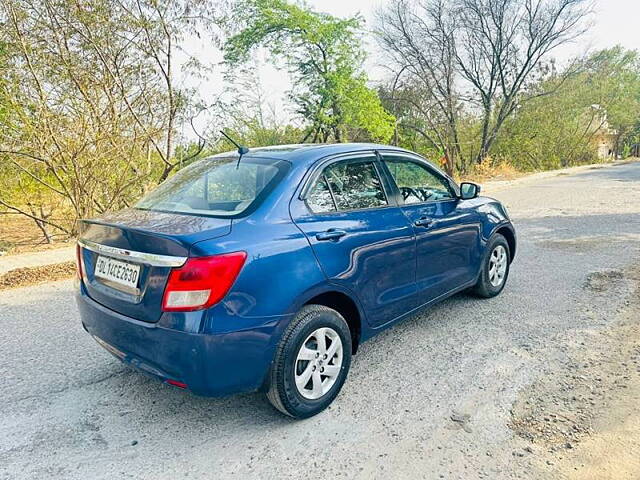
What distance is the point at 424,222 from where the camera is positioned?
3.38 m

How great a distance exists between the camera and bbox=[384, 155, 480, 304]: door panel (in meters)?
3.37

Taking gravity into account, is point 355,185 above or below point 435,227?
above

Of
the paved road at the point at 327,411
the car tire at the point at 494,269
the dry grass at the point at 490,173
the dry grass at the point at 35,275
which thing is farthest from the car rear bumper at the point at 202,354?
the dry grass at the point at 490,173

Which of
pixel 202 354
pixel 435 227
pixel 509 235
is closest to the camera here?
pixel 202 354

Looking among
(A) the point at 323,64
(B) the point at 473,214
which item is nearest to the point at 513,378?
(B) the point at 473,214

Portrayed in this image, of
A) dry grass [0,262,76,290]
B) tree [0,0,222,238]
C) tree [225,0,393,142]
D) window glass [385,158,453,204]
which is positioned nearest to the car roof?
window glass [385,158,453,204]

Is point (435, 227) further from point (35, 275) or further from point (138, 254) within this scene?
point (35, 275)

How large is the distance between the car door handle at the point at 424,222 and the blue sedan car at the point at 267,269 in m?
0.01

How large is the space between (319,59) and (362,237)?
13578 mm

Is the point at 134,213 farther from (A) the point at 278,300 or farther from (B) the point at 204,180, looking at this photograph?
(A) the point at 278,300

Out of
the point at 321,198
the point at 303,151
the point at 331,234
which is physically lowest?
the point at 331,234

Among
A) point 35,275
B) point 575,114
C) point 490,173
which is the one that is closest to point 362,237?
point 35,275

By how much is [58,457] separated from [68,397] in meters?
0.65

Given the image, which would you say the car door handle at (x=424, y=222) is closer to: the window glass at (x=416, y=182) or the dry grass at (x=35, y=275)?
the window glass at (x=416, y=182)
